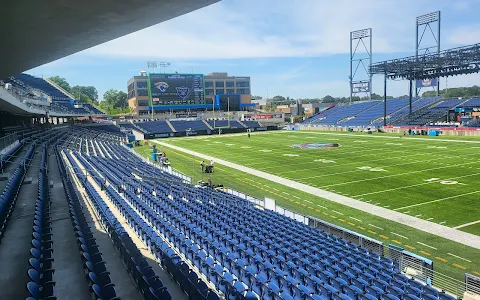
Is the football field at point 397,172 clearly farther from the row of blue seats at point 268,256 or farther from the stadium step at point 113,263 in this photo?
the stadium step at point 113,263

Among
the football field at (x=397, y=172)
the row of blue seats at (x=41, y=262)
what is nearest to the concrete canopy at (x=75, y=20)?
the row of blue seats at (x=41, y=262)

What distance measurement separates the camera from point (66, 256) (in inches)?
372

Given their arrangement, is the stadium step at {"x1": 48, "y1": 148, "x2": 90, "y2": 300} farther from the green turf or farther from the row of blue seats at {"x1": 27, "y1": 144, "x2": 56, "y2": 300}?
the green turf

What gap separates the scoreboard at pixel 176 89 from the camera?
285 ft

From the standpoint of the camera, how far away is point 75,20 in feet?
22.0

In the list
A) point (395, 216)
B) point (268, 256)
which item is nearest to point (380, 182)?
point (395, 216)

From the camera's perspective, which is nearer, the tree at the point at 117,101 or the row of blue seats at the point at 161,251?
the row of blue seats at the point at 161,251

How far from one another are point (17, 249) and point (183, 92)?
82.8 m

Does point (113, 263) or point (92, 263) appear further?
point (113, 263)

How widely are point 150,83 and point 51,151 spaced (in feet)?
187

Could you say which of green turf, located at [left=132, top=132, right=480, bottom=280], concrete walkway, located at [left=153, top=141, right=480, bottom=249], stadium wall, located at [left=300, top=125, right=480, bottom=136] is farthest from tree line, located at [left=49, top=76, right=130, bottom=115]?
concrete walkway, located at [left=153, top=141, right=480, bottom=249]

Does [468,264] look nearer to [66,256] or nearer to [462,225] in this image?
[462,225]

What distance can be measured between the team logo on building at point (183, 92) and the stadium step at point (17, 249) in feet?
250

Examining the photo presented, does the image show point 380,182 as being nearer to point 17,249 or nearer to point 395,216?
point 395,216
